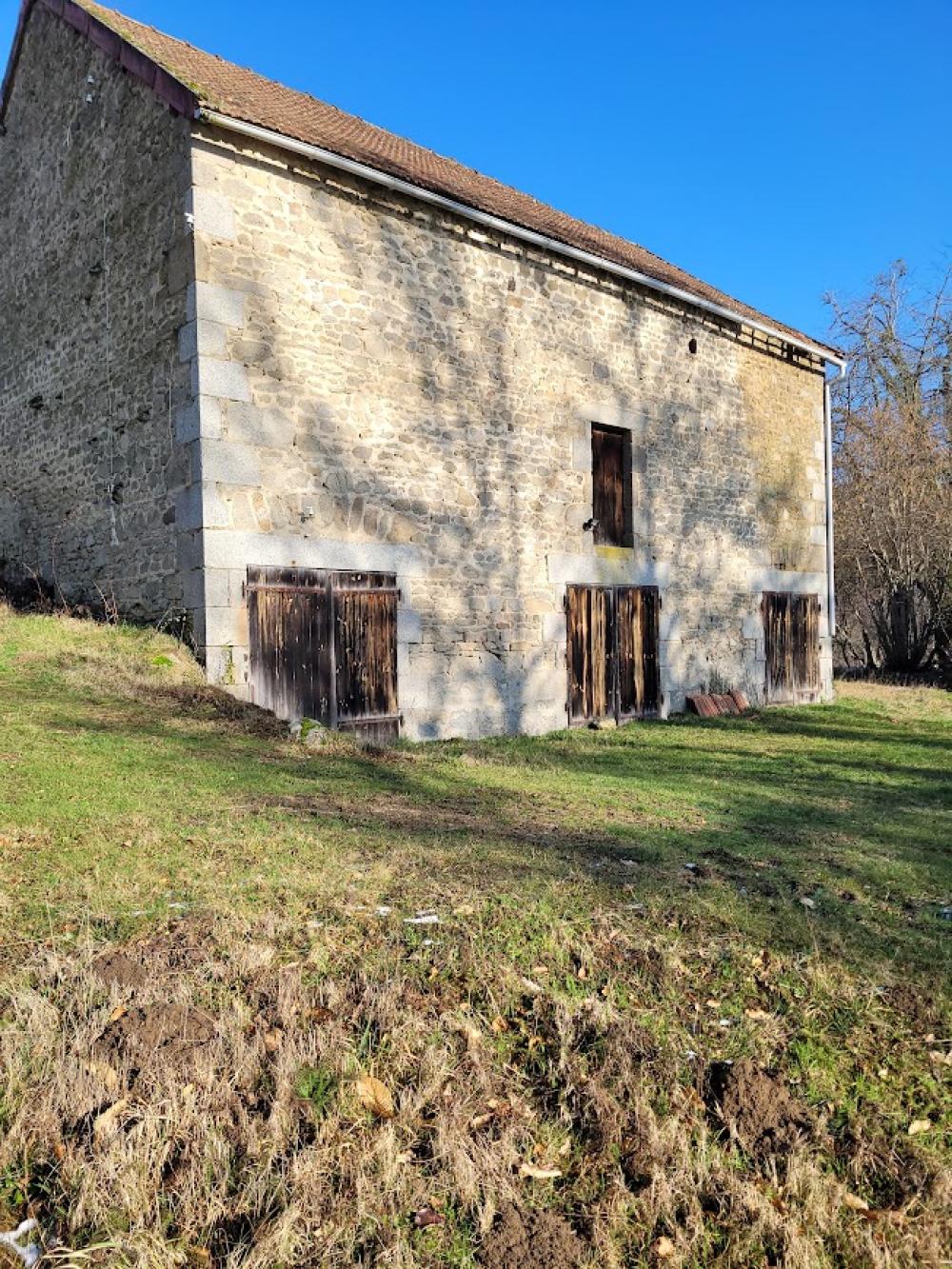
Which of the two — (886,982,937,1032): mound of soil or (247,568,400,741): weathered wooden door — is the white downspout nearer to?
(247,568,400,741): weathered wooden door

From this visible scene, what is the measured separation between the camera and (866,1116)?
8.18ft

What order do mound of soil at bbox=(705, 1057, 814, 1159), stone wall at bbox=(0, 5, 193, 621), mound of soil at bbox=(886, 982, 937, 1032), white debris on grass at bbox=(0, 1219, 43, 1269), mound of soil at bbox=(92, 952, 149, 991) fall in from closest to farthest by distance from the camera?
white debris on grass at bbox=(0, 1219, 43, 1269), mound of soil at bbox=(705, 1057, 814, 1159), mound of soil at bbox=(92, 952, 149, 991), mound of soil at bbox=(886, 982, 937, 1032), stone wall at bbox=(0, 5, 193, 621)

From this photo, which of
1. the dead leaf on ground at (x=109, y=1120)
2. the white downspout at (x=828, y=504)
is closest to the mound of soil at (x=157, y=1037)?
the dead leaf on ground at (x=109, y=1120)

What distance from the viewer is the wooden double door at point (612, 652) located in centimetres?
1096

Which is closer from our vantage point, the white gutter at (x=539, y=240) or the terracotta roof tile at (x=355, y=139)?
the white gutter at (x=539, y=240)

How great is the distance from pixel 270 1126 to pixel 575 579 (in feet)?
29.7

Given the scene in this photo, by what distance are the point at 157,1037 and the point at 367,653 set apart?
6485mm

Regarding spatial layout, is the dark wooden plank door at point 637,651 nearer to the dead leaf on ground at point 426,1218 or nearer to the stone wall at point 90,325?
the stone wall at point 90,325

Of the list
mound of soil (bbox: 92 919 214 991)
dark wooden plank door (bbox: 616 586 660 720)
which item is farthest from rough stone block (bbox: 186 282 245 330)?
mound of soil (bbox: 92 919 214 991)

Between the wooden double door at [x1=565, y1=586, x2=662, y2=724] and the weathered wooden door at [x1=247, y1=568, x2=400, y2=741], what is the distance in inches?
110

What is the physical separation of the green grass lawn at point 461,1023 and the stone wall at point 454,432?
12.8ft

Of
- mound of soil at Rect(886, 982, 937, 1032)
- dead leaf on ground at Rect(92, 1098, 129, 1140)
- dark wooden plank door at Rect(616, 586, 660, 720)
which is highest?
dark wooden plank door at Rect(616, 586, 660, 720)

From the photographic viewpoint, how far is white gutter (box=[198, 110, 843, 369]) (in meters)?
8.08

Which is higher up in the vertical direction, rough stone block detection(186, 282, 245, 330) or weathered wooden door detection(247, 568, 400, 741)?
rough stone block detection(186, 282, 245, 330)
